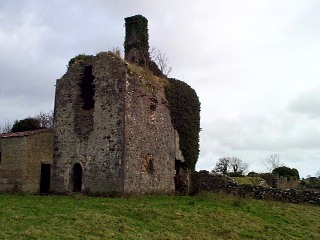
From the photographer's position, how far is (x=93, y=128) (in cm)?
2175

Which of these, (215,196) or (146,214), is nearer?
(146,214)

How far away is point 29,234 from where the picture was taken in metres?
11.1

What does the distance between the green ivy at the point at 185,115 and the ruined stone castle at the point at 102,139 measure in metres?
0.11

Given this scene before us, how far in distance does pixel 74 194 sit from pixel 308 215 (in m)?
11.7

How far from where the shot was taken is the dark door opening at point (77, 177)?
2222 centimetres

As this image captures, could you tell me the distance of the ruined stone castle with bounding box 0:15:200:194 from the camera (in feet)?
68.5

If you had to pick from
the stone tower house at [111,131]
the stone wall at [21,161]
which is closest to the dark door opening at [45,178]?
the stone tower house at [111,131]

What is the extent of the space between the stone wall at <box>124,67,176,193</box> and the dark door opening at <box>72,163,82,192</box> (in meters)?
3.38

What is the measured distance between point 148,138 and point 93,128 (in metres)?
3.06

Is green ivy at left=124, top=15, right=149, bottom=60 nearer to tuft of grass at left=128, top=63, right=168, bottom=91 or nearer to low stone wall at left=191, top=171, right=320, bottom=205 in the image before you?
tuft of grass at left=128, top=63, right=168, bottom=91

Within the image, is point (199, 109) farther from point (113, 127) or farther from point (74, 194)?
point (74, 194)

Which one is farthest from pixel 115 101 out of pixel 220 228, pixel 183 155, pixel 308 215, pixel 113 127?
pixel 308 215

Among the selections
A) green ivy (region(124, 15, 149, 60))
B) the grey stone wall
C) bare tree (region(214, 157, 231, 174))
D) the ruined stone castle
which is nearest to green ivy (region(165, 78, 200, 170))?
the ruined stone castle

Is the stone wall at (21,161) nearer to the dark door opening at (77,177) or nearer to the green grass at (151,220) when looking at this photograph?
the dark door opening at (77,177)
